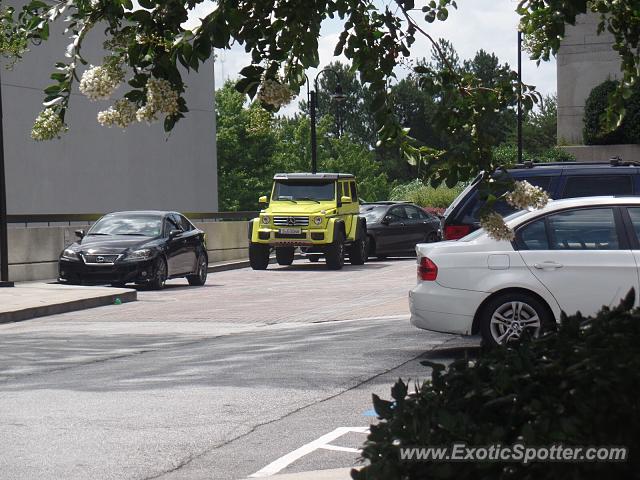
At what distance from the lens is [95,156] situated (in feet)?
138

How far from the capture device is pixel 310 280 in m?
27.9

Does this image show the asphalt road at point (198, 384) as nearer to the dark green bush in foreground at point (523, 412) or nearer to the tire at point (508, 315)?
the dark green bush in foreground at point (523, 412)

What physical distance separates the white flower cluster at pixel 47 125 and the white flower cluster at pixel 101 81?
190mm

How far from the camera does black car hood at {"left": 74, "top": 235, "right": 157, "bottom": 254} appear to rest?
81.5 ft

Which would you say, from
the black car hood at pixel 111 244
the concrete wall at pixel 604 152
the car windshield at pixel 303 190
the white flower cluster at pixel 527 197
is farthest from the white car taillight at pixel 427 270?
the concrete wall at pixel 604 152

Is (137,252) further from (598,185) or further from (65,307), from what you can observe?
(598,185)

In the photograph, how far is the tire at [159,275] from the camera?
2519 cm

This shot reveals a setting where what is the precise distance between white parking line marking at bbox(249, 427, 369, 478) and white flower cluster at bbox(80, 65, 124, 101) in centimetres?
266

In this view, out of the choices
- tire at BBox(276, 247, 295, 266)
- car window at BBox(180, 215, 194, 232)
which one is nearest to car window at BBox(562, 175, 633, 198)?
car window at BBox(180, 215, 194, 232)

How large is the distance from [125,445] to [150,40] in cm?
338

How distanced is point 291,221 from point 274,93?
2652 cm

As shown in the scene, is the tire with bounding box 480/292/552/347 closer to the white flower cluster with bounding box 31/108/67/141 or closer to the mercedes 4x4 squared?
the white flower cluster with bounding box 31/108/67/141

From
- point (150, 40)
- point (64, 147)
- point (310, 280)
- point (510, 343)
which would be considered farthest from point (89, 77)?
point (64, 147)

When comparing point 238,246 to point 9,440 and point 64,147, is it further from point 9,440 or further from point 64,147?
point 9,440
